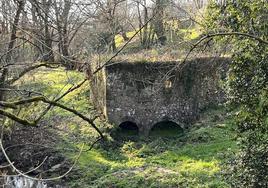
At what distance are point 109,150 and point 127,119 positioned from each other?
10.2 feet

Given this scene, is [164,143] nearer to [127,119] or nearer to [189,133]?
[189,133]

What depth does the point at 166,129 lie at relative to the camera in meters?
23.0

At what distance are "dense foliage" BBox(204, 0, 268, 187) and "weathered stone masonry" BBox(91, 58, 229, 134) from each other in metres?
10.4

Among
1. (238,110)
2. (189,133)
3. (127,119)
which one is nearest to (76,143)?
(127,119)

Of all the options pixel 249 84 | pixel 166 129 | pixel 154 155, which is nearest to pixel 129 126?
pixel 166 129

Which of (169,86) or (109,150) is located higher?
(169,86)

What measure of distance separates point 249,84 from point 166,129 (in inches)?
455

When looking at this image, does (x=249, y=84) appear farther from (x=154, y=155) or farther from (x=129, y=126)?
(x=129, y=126)

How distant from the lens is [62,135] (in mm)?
21875

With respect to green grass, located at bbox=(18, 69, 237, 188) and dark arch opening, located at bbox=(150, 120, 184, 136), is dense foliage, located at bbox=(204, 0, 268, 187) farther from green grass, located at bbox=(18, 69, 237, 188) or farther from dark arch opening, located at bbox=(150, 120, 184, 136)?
dark arch opening, located at bbox=(150, 120, 184, 136)

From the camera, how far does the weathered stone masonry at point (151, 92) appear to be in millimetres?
22641

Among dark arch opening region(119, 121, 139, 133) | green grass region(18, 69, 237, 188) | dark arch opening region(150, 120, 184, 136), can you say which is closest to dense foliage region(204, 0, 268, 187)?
green grass region(18, 69, 237, 188)

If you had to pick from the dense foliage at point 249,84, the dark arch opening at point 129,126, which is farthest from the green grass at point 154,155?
the dense foliage at point 249,84

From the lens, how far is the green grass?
1606 centimetres
